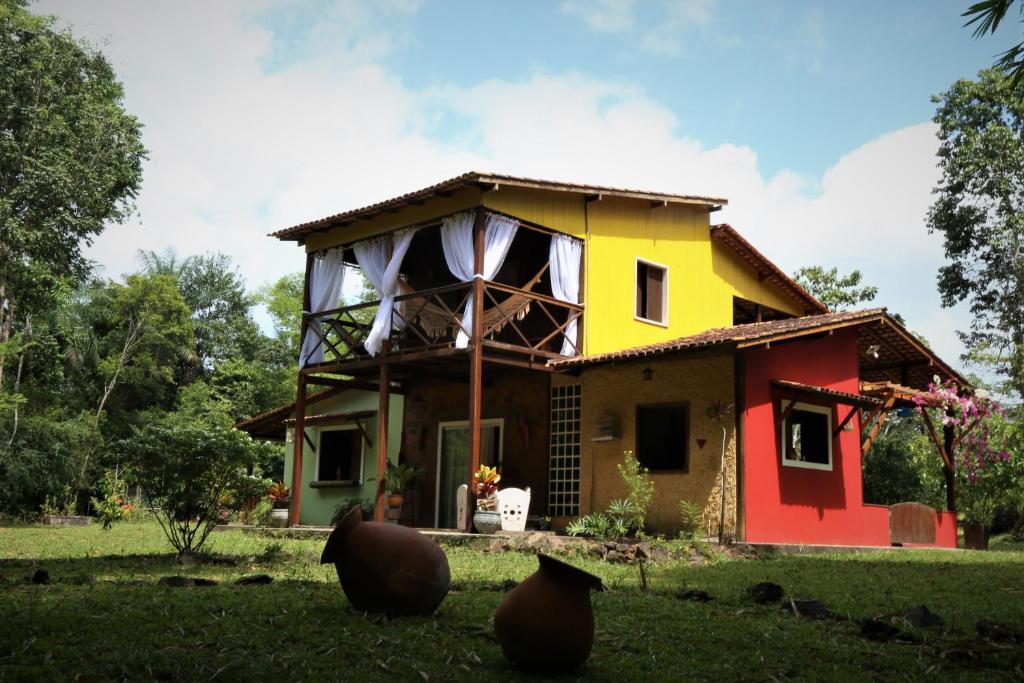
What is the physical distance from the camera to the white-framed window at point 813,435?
45.5 ft

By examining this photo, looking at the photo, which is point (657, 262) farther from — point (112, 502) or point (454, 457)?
point (112, 502)

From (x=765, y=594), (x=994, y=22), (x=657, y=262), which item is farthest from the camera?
(x=657, y=262)

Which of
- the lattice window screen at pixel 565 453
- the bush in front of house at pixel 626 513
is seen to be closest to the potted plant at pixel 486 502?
the bush in front of house at pixel 626 513

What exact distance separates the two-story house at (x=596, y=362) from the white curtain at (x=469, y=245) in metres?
0.03

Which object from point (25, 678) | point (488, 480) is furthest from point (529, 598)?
point (488, 480)

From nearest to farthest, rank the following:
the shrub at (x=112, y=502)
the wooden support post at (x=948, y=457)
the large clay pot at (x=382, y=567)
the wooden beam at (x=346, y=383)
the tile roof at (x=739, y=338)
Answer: the large clay pot at (x=382, y=567) < the tile roof at (x=739, y=338) < the wooden support post at (x=948, y=457) < the wooden beam at (x=346, y=383) < the shrub at (x=112, y=502)

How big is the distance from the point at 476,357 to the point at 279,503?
711 cm

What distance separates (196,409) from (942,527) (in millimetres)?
24926

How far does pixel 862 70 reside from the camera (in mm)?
18500

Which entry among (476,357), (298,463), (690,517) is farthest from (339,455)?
(690,517)

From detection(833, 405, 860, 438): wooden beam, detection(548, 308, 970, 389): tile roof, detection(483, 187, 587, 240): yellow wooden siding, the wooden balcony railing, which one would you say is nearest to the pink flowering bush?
detection(548, 308, 970, 389): tile roof

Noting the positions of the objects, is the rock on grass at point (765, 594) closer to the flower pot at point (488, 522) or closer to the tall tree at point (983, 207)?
the flower pot at point (488, 522)

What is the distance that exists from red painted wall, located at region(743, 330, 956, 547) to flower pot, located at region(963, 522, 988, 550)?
47 centimetres

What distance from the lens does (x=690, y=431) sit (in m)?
13.1
